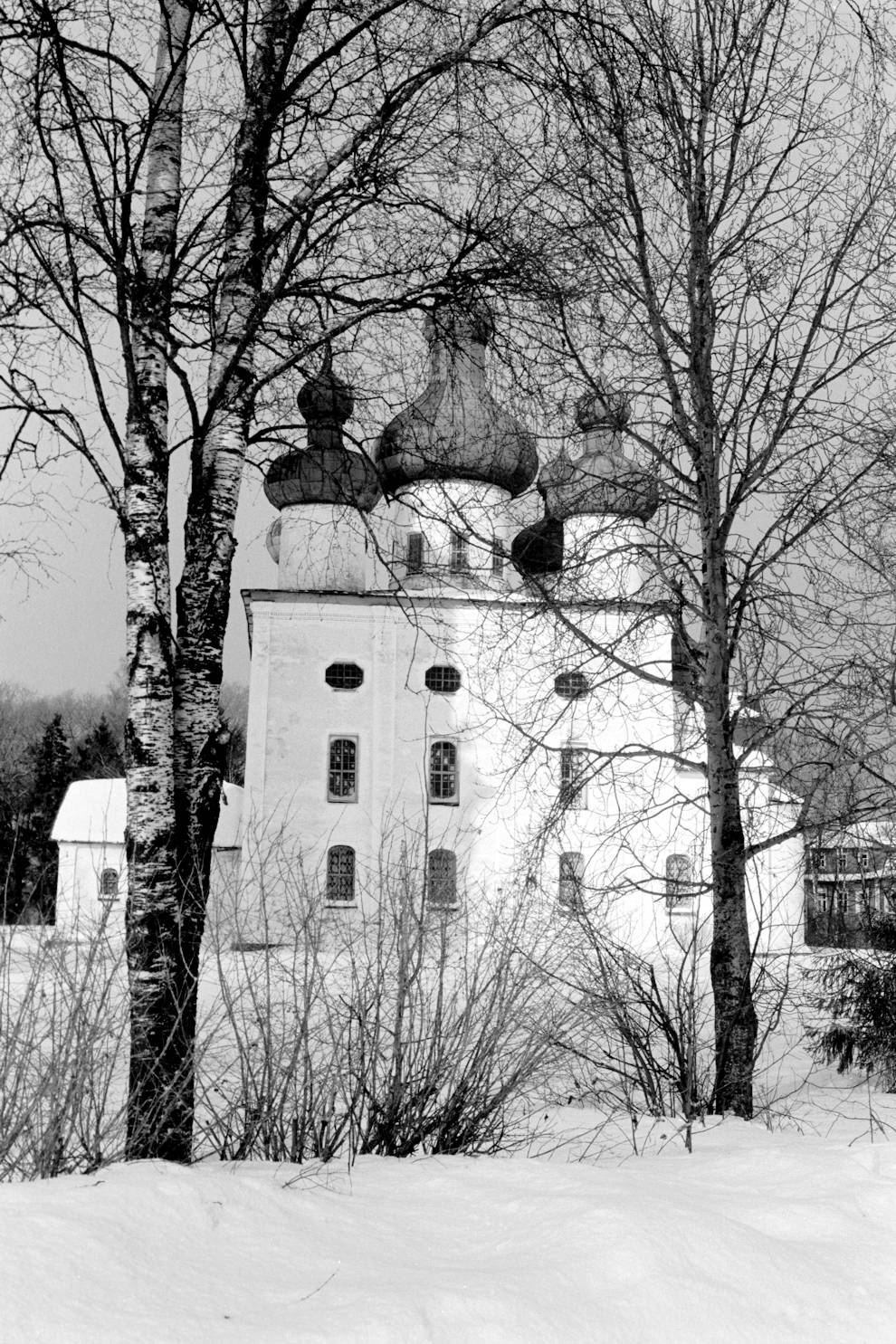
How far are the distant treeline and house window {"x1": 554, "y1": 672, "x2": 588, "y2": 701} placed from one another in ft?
73.3

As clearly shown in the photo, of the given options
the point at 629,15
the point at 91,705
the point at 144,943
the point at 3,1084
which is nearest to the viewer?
the point at 3,1084

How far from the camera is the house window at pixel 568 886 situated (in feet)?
25.1

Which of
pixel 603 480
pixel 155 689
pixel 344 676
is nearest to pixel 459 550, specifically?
pixel 603 480

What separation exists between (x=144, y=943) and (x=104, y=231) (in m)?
2.99

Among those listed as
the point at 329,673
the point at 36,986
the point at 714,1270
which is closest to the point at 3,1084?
the point at 36,986

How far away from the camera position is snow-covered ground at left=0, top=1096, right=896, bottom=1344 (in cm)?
294

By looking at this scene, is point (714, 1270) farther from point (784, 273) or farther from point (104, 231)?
point (784, 273)

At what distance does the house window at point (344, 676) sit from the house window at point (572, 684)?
21.4 meters

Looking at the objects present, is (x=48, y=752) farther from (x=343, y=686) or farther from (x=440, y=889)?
(x=440, y=889)

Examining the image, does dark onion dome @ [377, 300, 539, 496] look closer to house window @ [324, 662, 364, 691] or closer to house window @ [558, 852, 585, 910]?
house window @ [558, 852, 585, 910]

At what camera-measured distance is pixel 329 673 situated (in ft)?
99.1

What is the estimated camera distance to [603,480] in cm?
795

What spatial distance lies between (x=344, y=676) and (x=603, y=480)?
22.7 meters

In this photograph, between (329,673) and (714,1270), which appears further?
(329,673)
